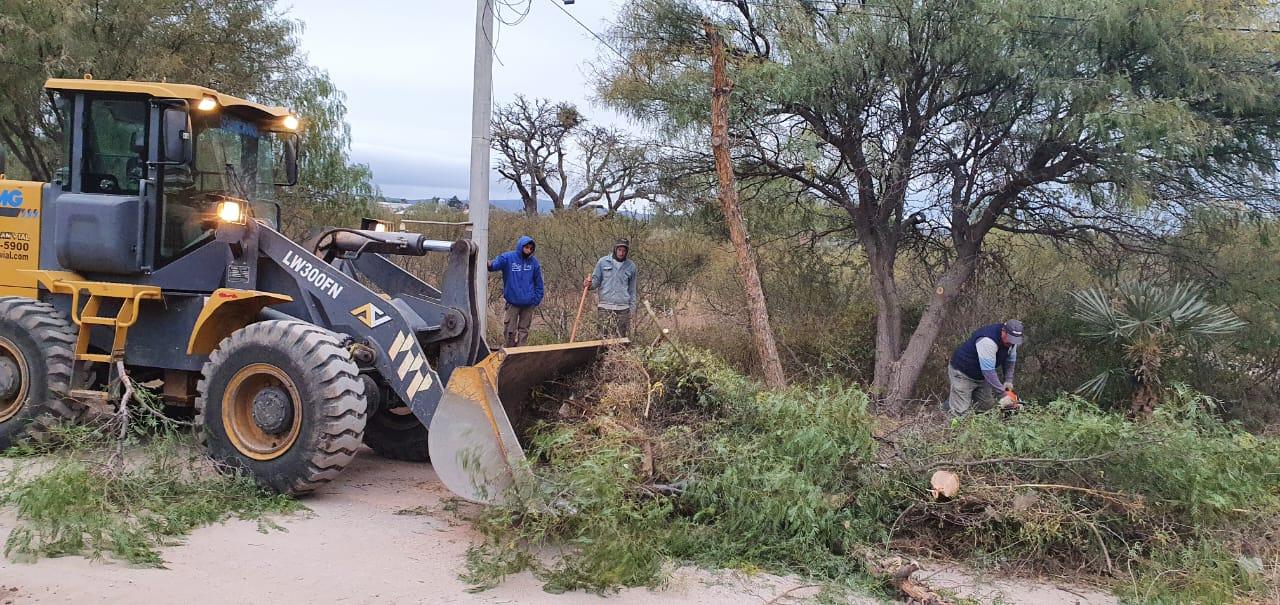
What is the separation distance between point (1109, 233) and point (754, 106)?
447cm

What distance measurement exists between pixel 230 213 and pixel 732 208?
541cm

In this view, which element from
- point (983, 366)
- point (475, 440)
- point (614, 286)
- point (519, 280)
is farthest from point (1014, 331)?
point (475, 440)

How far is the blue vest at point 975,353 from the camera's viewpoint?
32.0 feet

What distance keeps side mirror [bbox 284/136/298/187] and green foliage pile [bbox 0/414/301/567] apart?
2345 millimetres

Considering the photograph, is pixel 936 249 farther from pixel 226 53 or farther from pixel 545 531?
pixel 226 53

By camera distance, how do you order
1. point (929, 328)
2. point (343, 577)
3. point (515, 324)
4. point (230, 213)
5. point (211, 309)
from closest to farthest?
point (343, 577), point (211, 309), point (230, 213), point (515, 324), point (929, 328)

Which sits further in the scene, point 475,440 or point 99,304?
point 99,304

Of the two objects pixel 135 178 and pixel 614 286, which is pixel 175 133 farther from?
pixel 614 286

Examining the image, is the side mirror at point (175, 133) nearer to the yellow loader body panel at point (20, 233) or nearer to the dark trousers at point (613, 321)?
the yellow loader body panel at point (20, 233)

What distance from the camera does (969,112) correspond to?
11406 millimetres

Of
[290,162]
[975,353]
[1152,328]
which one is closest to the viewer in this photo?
[290,162]

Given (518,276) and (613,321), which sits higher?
(518,276)

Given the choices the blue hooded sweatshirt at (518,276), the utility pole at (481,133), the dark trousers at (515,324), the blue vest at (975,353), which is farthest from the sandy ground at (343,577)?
the dark trousers at (515,324)

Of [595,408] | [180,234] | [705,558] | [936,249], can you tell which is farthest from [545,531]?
[936,249]
